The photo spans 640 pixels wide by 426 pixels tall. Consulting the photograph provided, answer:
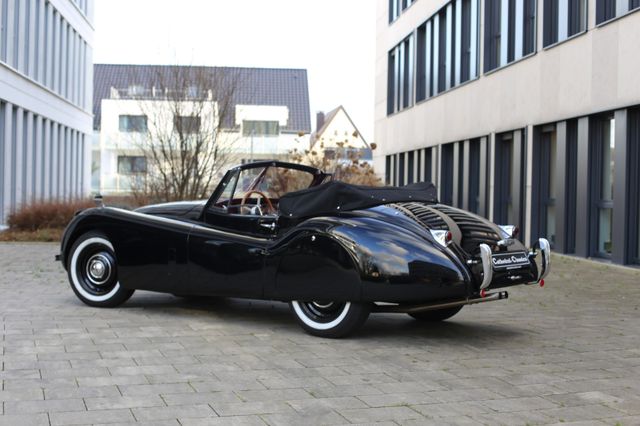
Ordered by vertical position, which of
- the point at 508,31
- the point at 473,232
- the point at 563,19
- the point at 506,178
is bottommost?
the point at 473,232

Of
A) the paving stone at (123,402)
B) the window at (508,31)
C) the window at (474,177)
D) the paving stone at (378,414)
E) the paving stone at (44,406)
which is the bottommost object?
the paving stone at (378,414)

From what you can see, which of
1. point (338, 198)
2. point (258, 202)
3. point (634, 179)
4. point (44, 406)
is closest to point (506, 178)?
point (634, 179)

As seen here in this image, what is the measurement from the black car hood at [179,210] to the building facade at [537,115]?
330 inches

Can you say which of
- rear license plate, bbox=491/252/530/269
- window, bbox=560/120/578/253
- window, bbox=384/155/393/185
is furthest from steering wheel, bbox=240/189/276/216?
window, bbox=384/155/393/185

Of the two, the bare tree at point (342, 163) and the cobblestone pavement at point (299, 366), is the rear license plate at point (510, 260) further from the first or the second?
the bare tree at point (342, 163)

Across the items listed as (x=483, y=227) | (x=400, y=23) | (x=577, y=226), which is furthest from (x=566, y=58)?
(x=400, y=23)

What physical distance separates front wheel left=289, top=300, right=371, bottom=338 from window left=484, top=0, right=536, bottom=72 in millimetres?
12556

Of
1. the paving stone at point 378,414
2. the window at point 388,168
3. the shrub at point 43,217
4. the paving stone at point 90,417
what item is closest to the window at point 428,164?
A: the window at point 388,168

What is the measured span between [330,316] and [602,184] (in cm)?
977

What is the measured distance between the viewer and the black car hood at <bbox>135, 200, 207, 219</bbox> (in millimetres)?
7565

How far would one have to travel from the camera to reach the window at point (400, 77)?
29.0 metres

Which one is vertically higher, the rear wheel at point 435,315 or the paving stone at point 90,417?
the rear wheel at point 435,315

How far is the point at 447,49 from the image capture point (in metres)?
24.0

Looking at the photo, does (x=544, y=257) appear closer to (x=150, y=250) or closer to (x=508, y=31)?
(x=150, y=250)
